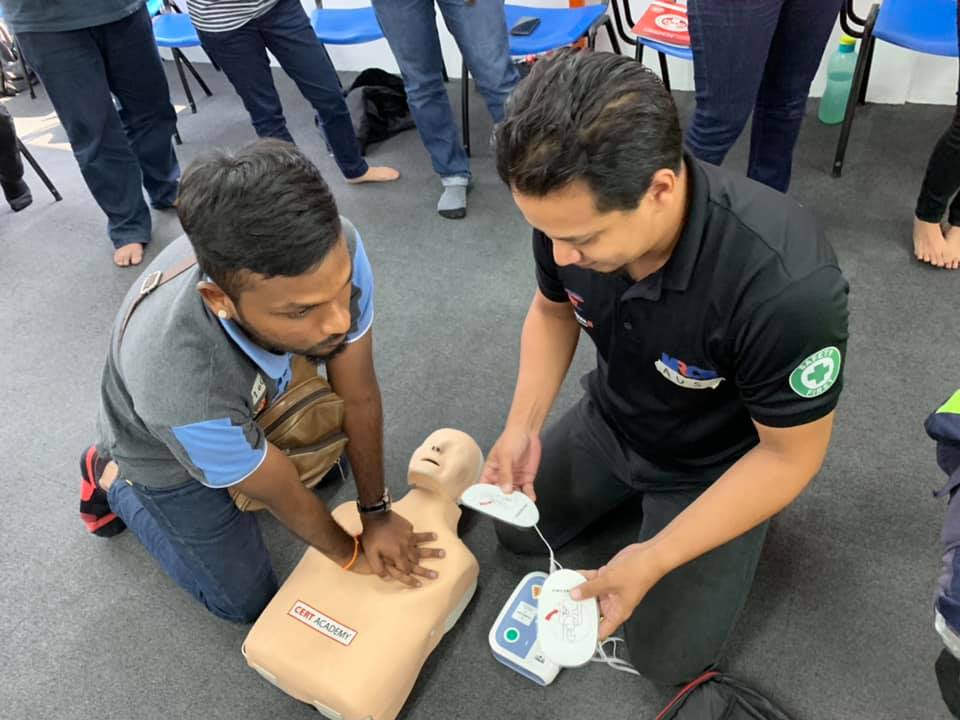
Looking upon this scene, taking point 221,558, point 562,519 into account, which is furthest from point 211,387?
point 562,519

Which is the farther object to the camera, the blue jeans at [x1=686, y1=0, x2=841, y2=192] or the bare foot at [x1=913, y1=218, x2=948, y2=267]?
the bare foot at [x1=913, y1=218, x2=948, y2=267]

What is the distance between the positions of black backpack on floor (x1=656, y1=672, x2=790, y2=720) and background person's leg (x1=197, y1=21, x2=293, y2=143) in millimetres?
1961

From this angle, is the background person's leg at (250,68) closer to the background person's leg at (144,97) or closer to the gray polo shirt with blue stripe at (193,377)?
the background person's leg at (144,97)

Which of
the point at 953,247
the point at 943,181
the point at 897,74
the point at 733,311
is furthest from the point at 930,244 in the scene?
the point at 733,311

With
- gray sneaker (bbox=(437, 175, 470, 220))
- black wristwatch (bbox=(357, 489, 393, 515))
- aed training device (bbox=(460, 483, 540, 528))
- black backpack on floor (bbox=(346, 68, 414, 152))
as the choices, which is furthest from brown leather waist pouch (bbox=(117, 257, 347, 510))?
black backpack on floor (bbox=(346, 68, 414, 152))

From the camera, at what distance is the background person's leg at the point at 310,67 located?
2209mm

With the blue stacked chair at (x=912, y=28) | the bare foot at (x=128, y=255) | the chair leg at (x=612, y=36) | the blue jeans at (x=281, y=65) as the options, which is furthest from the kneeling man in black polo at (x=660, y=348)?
the chair leg at (x=612, y=36)

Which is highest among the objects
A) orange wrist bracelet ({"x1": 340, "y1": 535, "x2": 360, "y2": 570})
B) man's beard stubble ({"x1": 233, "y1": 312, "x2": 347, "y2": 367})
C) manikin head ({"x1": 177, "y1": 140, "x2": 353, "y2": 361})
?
manikin head ({"x1": 177, "y1": 140, "x2": 353, "y2": 361})

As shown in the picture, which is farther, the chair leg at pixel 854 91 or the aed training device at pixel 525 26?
the aed training device at pixel 525 26

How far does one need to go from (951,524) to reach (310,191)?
0.90 m

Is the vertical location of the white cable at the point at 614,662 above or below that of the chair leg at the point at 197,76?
below

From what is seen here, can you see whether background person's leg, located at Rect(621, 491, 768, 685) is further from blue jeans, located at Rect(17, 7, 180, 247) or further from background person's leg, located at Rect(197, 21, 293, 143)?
blue jeans, located at Rect(17, 7, 180, 247)

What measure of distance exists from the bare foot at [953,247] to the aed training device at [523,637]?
1.36m

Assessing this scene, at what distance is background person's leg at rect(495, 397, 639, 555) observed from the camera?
4.50 ft
